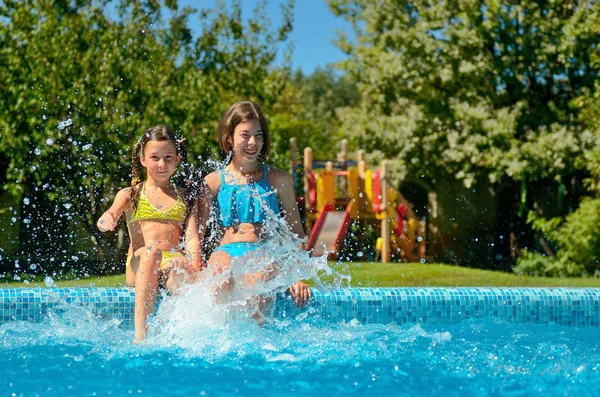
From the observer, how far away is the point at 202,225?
422 cm

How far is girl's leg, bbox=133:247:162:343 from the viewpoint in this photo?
394cm

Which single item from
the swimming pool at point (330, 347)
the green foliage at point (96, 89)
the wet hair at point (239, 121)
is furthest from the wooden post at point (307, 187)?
the wet hair at point (239, 121)

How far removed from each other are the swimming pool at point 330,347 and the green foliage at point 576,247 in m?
6.12

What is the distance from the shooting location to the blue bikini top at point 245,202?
4.17 meters

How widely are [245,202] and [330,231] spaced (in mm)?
8592

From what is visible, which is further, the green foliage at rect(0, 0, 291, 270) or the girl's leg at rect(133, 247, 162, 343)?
the green foliage at rect(0, 0, 291, 270)

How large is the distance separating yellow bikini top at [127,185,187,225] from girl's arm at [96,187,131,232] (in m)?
0.08

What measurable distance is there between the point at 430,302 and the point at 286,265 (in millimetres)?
1246

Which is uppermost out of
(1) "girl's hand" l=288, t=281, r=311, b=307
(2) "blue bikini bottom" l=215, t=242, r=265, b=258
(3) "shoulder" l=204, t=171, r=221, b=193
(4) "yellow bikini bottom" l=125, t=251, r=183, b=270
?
(3) "shoulder" l=204, t=171, r=221, b=193

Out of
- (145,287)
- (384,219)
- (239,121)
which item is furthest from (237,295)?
(384,219)

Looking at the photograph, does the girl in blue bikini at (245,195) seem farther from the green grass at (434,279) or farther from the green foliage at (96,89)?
the green foliage at (96,89)

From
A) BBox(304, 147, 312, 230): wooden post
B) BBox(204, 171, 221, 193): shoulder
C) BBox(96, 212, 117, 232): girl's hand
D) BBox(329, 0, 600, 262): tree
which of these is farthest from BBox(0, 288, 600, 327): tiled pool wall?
BBox(329, 0, 600, 262): tree

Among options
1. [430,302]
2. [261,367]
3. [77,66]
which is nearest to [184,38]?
[77,66]

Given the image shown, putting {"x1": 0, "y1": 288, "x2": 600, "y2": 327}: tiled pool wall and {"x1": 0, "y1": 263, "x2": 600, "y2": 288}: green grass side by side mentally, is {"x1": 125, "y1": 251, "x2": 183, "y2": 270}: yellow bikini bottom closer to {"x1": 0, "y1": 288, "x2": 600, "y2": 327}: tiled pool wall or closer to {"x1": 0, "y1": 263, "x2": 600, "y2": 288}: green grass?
{"x1": 0, "y1": 288, "x2": 600, "y2": 327}: tiled pool wall
